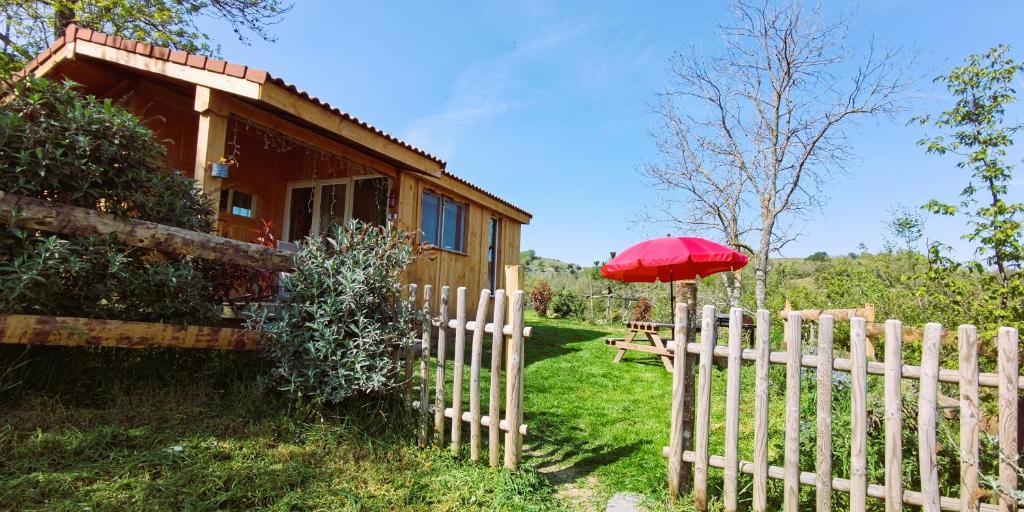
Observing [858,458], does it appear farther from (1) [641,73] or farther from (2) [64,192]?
(1) [641,73]

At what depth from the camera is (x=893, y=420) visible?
2480mm

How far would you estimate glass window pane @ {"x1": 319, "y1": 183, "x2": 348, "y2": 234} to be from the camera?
910cm

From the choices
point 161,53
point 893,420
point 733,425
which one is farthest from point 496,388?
point 161,53

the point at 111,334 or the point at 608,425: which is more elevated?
the point at 111,334

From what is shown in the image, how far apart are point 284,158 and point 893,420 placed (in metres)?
9.95

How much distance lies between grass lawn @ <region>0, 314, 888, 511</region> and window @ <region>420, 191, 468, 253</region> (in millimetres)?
5070

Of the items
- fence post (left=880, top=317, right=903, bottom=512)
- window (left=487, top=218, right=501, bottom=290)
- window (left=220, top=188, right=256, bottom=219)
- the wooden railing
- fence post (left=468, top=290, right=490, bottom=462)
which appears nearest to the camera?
fence post (left=880, top=317, right=903, bottom=512)

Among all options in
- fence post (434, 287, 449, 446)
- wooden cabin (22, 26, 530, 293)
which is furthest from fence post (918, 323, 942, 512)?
wooden cabin (22, 26, 530, 293)

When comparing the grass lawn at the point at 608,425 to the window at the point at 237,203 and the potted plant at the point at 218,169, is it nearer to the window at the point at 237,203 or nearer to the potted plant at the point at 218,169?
the potted plant at the point at 218,169

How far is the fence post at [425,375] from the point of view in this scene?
349 cm

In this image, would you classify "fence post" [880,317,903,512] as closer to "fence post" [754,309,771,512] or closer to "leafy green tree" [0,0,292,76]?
"fence post" [754,309,771,512]

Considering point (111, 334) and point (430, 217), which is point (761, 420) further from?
point (430, 217)

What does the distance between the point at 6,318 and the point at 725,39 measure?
16.2 m

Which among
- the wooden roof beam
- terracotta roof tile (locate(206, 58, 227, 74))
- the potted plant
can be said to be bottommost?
the potted plant
